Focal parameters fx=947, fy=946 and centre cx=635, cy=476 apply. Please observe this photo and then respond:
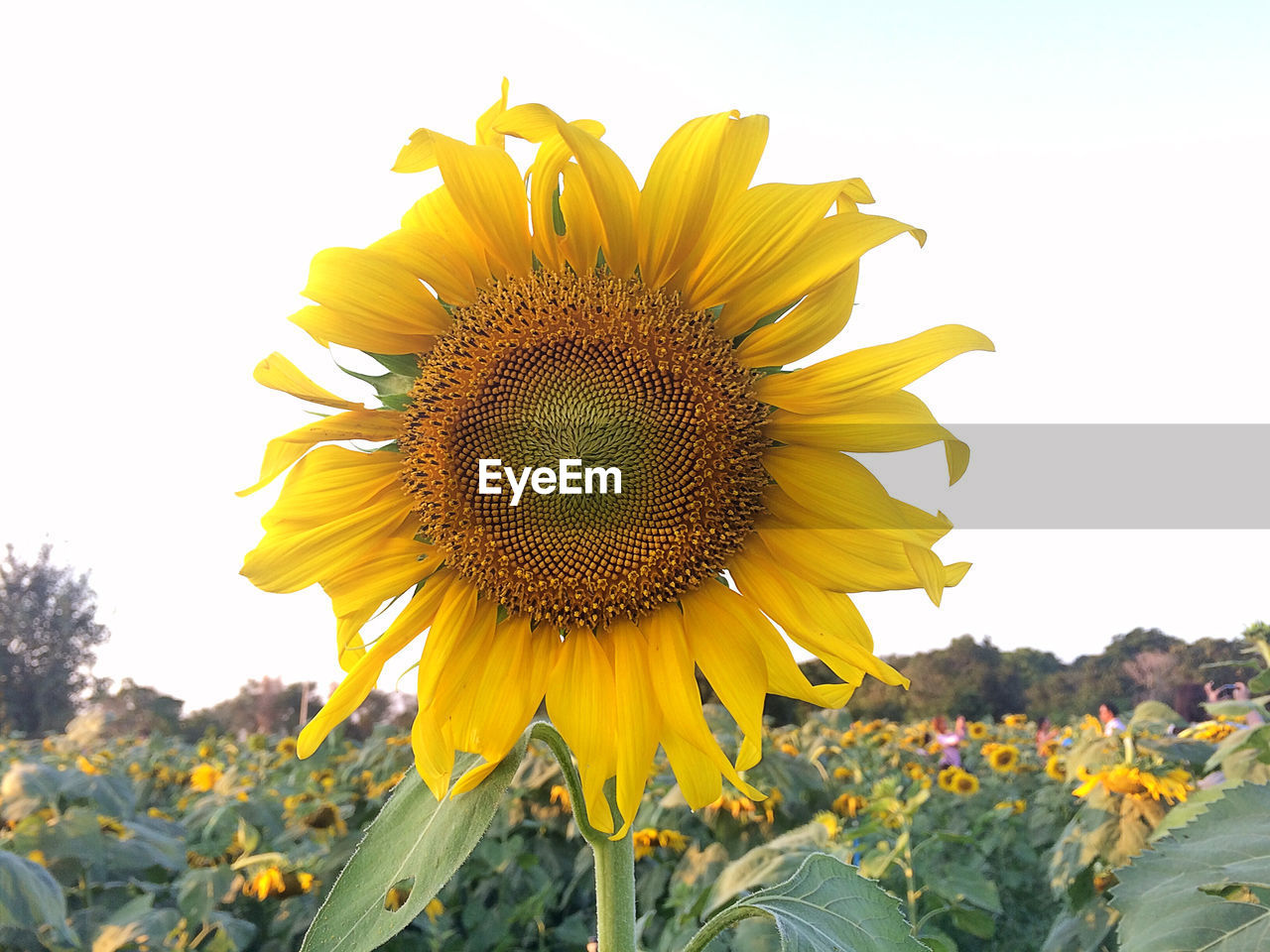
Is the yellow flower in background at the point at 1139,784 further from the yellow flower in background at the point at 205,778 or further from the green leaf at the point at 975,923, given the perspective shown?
the yellow flower in background at the point at 205,778

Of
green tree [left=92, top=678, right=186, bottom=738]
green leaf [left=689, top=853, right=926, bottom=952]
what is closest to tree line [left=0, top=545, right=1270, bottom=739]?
green tree [left=92, top=678, right=186, bottom=738]

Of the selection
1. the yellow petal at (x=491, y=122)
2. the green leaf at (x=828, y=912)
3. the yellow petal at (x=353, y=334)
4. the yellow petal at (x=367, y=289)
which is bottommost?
the green leaf at (x=828, y=912)

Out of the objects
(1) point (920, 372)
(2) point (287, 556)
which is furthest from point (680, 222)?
(2) point (287, 556)

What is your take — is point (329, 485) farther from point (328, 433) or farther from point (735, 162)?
point (735, 162)

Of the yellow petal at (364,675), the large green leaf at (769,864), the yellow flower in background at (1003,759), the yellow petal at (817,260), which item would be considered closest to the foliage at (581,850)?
the large green leaf at (769,864)

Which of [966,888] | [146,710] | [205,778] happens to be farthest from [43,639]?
[966,888]

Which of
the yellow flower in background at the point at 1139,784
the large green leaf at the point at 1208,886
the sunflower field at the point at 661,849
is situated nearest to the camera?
the large green leaf at the point at 1208,886

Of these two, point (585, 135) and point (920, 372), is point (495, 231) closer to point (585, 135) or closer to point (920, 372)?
point (585, 135)

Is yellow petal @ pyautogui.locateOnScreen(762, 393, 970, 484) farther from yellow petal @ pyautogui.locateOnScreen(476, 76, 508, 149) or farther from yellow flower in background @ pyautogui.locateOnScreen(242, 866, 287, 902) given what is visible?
yellow flower in background @ pyautogui.locateOnScreen(242, 866, 287, 902)
